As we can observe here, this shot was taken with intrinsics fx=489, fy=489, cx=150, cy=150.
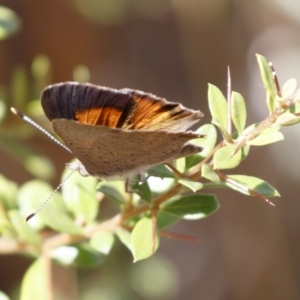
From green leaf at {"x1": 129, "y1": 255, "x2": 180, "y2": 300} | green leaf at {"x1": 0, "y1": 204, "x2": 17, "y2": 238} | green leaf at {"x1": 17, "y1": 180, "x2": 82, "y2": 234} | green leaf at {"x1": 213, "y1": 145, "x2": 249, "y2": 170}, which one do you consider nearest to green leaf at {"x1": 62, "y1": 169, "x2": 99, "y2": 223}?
green leaf at {"x1": 17, "y1": 180, "x2": 82, "y2": 234}

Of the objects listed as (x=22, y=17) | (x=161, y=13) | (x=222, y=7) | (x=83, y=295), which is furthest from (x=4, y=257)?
(x=222, y=7)

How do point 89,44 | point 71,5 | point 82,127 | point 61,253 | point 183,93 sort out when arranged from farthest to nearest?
point 183,93 → point 89,44 → point 71,5 → point 61,253 → point 82,127

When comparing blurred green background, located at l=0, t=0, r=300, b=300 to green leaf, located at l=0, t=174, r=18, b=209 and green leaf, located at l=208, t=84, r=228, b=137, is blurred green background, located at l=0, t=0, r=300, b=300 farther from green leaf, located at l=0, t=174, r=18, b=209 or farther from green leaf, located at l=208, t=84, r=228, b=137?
green leaf, located at l=208, t=84, r=228, b=137

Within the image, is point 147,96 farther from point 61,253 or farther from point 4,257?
point 4,257

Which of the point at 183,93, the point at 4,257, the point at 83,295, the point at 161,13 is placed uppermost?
the point at 161,13

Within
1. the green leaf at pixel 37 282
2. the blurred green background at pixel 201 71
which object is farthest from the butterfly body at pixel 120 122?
the blurred green background at pixel 201 71

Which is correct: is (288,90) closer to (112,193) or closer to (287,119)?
(287,119)
